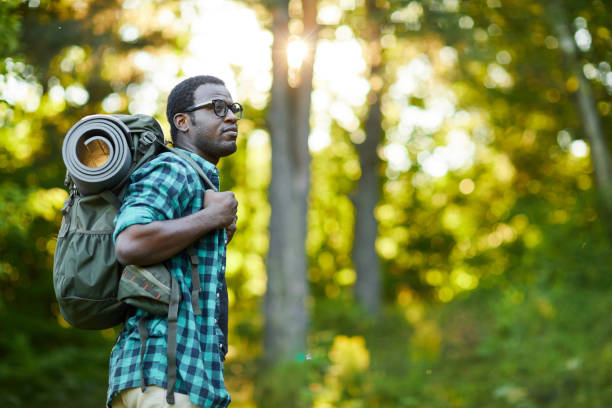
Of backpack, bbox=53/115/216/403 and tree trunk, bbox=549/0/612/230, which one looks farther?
tree trunk, bbox=549/0/612/230

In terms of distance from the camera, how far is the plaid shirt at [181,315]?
2.44m

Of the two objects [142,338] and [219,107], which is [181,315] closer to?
[142,338]

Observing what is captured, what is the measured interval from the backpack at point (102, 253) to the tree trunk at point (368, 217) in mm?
17696

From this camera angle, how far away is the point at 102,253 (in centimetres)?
247

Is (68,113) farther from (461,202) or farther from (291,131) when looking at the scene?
(461,202)

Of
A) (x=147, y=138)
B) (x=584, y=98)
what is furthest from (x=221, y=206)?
(x=584, y=98)

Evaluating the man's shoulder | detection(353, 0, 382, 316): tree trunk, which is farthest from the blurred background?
the man's shoulder

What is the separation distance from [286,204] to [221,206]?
9643mm

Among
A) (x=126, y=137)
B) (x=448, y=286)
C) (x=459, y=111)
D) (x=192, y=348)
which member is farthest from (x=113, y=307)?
(x=448, y=286)

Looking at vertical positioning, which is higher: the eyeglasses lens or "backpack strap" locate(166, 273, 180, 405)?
the eyeglasses lens

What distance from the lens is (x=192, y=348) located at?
97.5 inches

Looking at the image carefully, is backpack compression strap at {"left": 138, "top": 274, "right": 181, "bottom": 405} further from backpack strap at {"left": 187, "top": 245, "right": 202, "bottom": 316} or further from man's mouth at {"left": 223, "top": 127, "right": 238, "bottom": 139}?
man's mouth at {"left": 223, "top": 127, "right": 238, "bottom": 139}

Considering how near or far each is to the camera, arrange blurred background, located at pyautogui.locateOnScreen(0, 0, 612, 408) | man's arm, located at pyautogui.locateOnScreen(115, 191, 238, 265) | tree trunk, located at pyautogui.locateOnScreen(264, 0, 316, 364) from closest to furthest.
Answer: man's arm, located at pyautogui.locateOnScreen(115, 191, 238, 265) → blurred background, located at pyautogui.locateOnScreen(0, 0, 612, 408) → tree trunk, located at pyautogui.locateOnScreen(264, 0, 316, 364)

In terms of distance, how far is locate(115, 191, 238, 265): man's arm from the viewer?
238 centimetres
